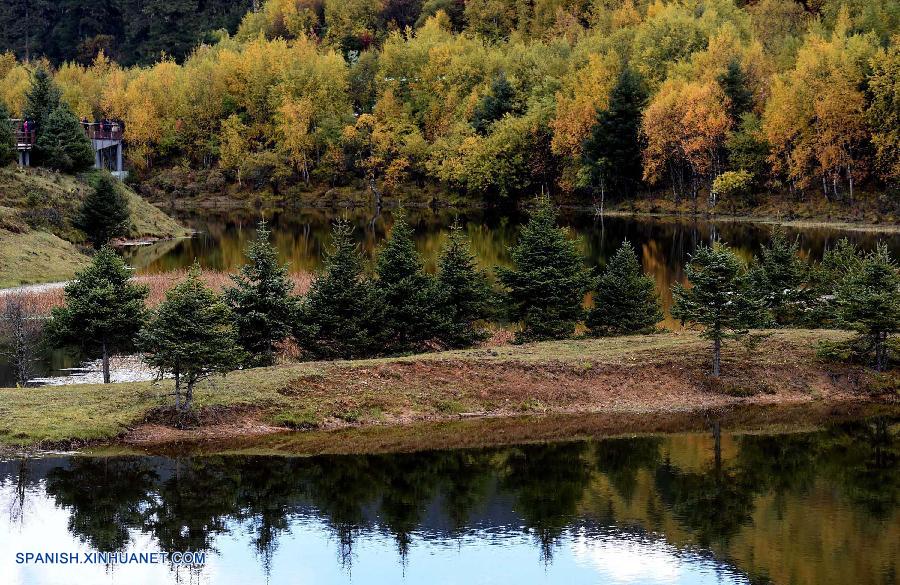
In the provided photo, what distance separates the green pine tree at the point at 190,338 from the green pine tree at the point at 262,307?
5063mm

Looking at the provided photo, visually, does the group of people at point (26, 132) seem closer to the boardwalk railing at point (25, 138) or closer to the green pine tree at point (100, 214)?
the boardwalk railing at point (25, 138)

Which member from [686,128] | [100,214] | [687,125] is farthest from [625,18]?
[100,214]

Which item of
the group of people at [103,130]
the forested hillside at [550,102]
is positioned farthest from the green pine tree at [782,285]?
the group of people at [103,130]

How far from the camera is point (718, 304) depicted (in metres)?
38.8

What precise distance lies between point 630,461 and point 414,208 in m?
92.9

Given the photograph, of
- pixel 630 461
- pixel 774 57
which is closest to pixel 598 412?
pixel 630 461

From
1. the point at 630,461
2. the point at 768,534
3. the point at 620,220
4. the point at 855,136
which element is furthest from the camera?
the point at 620,220

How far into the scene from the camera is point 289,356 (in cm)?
4206

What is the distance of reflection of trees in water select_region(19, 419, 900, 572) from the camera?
2661cm

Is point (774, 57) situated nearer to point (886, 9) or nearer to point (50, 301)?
point (886, 9)

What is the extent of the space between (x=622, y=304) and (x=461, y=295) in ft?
21.6

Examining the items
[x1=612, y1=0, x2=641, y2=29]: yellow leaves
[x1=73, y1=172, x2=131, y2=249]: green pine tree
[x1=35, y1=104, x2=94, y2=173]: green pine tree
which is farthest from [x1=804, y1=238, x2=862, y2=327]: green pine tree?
[x1=612, y1=0, x2=641, y2=29]: yellow leaves

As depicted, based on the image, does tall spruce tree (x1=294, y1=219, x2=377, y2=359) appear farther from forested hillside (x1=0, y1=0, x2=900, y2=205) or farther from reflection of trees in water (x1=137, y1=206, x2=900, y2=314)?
forested hillside (x1=0, y1=0, x2=900, y2=205)

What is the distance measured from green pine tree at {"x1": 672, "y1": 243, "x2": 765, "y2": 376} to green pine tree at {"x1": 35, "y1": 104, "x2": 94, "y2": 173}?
59054 millimetres
